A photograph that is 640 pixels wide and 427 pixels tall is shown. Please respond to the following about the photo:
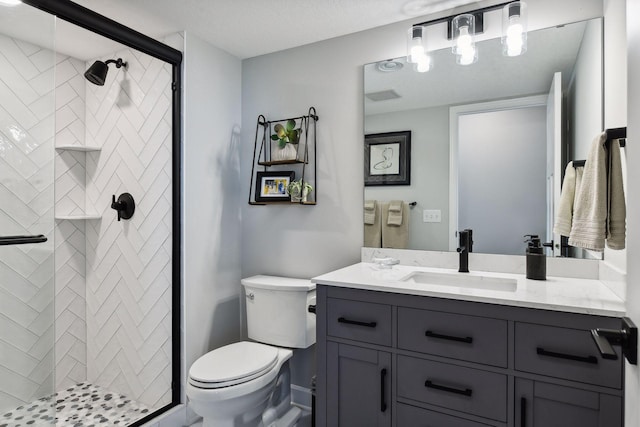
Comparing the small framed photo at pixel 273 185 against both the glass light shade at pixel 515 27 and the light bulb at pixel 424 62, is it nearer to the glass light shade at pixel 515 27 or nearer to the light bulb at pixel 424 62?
the light bulb at pixel 424 62

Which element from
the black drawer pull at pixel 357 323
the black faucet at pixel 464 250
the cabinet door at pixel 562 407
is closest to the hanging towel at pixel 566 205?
the black faucet at pixel 464 250

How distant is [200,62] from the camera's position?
7.83ft

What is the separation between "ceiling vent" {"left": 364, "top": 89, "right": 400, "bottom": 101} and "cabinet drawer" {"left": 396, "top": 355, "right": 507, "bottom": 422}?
1.40m

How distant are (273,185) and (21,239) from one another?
1.33 meters

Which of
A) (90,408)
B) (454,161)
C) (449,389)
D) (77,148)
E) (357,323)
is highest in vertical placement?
(77,148)

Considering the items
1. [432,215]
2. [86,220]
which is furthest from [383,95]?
[86,220]

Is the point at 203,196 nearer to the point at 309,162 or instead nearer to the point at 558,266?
the point at 309,162

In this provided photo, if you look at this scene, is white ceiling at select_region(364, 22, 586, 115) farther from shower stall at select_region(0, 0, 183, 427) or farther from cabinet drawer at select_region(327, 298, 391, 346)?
shower stall at select_region(0, 0, 183, 427)

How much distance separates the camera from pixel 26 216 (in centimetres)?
166

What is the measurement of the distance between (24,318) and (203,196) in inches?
42.4

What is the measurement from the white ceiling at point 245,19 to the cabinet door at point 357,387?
1.68 metres

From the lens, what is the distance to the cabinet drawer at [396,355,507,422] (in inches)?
53.6

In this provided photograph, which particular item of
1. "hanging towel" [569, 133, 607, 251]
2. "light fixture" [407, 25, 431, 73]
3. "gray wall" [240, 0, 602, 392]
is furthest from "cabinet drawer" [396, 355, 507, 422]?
"light fixture" [407, 25, 431, 73]

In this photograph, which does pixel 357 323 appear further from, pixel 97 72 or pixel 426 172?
pixel 97 72
